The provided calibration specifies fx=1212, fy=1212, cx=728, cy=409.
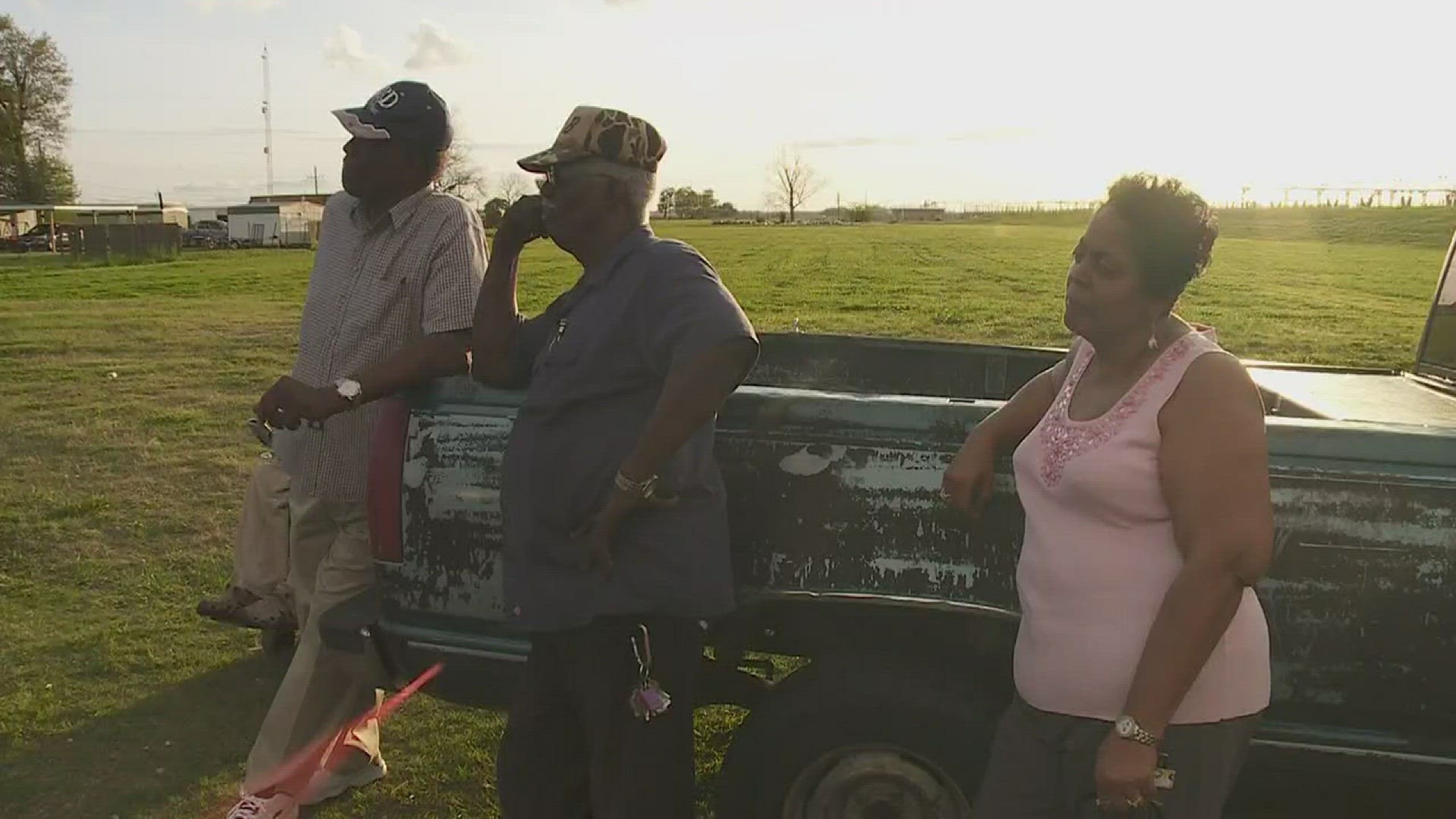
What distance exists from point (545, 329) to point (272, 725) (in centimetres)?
149

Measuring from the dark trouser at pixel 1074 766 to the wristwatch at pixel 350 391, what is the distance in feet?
5.75

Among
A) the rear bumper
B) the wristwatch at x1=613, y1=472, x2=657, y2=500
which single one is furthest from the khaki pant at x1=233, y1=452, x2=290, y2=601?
the wristwatch at x1=613, y1=472, x2=657, y2=500

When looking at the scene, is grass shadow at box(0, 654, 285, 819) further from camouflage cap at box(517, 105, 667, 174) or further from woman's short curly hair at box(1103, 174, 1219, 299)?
woman's short curly hair at box(1103, 174, 1219, 299)

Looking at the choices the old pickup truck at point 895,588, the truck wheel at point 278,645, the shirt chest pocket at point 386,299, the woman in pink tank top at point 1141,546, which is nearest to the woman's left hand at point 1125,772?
the woman in pink tank top at point 1141,546

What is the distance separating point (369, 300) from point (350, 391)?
0.93 ft

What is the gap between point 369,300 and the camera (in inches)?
126

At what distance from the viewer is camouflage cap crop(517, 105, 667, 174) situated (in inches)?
95.3

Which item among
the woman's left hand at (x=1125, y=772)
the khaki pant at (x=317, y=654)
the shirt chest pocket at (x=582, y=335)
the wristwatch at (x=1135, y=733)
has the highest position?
the shirt chest pocket at (x=582, y=335)

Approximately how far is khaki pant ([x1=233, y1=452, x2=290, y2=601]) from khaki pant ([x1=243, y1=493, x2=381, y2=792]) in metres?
0.84

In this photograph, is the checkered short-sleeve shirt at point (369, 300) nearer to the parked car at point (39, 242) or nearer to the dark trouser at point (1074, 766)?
the dark trouser at point (1074, 766)

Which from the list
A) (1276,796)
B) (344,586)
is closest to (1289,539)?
(1276,796)

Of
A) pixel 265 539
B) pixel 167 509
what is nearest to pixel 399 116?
pixel 265 539

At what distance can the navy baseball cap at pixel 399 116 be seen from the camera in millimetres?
3152

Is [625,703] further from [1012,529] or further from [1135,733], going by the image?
[1135,733]
